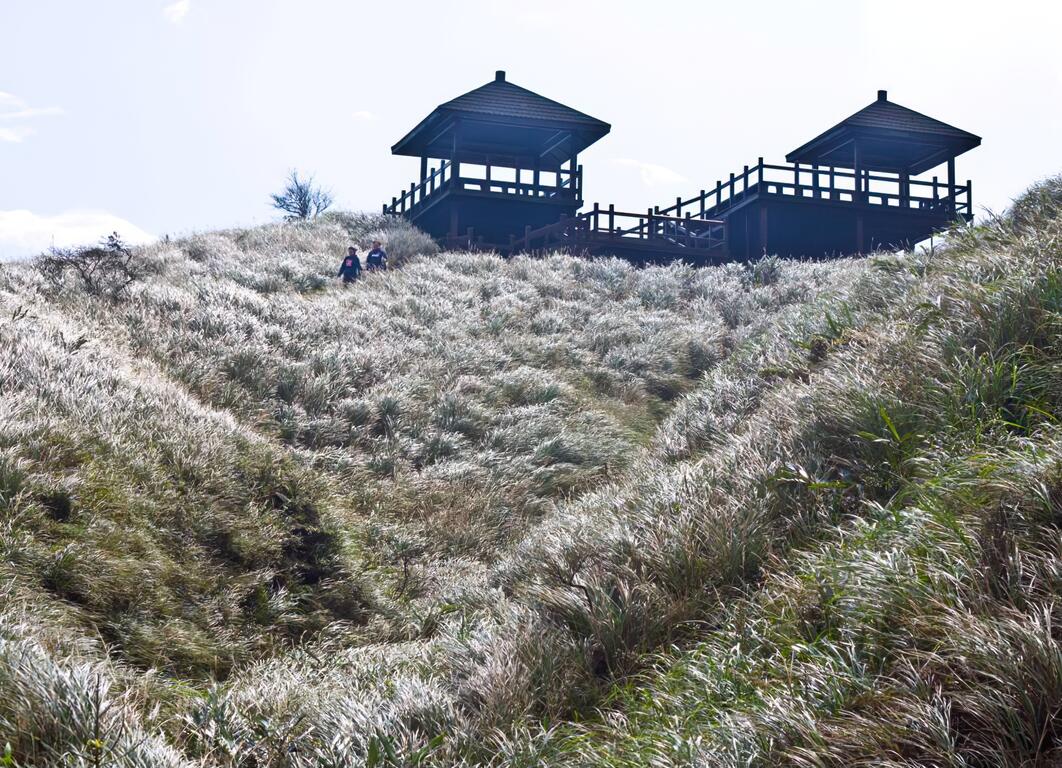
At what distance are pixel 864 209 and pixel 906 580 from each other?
29190 mm

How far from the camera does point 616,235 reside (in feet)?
87.1

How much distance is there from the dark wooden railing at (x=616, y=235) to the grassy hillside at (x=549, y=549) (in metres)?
13.8

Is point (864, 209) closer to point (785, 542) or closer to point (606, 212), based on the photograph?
point (606, 212)

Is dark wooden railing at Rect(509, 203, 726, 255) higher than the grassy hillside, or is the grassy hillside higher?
dark wooden railing at Rect(509, 203, 726, 255)

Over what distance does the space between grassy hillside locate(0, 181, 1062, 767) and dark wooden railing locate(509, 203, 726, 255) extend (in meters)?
13.8

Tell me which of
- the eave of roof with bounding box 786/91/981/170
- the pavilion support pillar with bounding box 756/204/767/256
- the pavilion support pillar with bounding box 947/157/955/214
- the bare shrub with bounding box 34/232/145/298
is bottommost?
the bare shrub with bounding box 34/232/145/298

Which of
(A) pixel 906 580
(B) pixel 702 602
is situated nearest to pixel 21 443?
(B) pixel 702 602

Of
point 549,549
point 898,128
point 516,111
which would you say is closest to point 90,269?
point 549,549

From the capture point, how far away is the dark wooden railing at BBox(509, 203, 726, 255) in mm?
26031

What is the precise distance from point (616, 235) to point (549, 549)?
21.5 meters

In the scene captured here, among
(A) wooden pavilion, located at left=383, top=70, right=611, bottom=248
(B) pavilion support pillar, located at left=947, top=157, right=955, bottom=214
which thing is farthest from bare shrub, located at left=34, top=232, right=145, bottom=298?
(B) pavilion support pillar, located at left=947, top=157, right=955, bottom=214

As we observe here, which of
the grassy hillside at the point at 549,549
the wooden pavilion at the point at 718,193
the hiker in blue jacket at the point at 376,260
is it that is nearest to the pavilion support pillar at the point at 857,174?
the wooden pavilion at the point at 718,193

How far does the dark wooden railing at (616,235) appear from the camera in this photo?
2603 centimetres

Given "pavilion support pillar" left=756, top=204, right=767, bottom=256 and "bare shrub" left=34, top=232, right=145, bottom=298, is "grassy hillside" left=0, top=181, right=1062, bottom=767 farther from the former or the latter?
"pavilion support pillar" left=756, top=204, right=767, bottom=256
